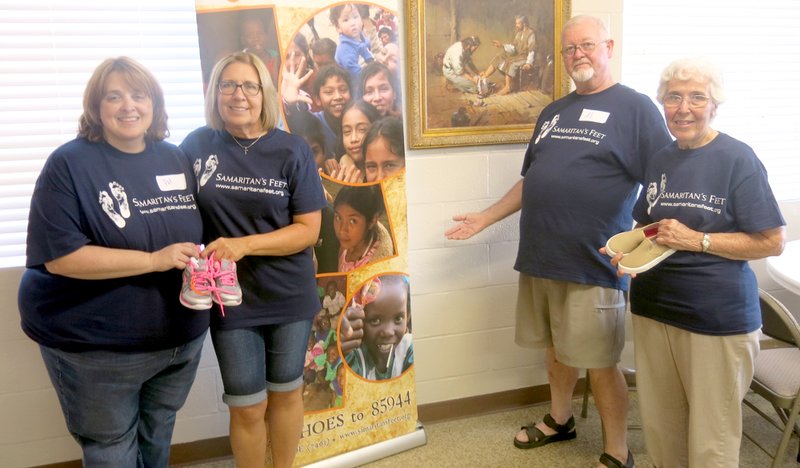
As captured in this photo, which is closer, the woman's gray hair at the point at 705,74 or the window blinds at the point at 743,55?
the woman's gray hair at the point at 705,74

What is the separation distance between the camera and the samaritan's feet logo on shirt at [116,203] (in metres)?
1.49

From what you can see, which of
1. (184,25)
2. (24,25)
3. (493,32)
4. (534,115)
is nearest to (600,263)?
(534,115)

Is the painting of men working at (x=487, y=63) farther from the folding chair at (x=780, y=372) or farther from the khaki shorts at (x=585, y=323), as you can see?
the folding chair at (x=780, y=372)

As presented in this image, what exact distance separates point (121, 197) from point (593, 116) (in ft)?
4.99

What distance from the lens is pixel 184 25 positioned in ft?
7.06

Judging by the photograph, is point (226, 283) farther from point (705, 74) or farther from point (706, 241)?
point (705, 74)

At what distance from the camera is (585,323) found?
6.88ft

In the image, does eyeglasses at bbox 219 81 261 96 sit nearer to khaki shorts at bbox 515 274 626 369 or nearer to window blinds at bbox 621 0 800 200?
khaki shorts at bbox 515 274 626 369

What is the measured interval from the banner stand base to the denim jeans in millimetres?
763

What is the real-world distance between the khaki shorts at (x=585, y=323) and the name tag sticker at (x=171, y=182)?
4.35 feet

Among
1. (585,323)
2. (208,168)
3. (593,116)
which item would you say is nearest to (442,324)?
(585,323)

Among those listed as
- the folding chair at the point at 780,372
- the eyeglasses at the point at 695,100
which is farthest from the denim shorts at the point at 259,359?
the folding chair at the point at 780,372

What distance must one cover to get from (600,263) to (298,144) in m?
1.10

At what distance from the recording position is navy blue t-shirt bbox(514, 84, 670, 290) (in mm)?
1997
